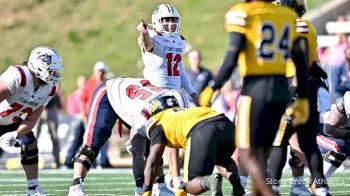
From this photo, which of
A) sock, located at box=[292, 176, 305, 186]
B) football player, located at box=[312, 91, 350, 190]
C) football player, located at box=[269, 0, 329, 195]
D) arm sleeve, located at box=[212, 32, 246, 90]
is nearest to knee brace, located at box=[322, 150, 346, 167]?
football player, located at box=[312, 91, 350, 190]

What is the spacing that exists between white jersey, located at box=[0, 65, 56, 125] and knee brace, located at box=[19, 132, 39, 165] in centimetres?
25

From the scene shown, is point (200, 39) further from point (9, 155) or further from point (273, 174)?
point (273, 174)

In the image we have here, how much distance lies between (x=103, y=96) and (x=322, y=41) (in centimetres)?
835

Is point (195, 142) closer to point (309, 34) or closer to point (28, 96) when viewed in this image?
point (309, 34)

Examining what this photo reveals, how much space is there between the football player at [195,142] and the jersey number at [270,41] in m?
0.98

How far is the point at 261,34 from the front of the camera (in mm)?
7848

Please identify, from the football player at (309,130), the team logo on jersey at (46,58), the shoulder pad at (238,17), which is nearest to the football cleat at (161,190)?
the football player at (309,130)

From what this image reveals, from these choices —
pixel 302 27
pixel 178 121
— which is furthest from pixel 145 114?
pixel 302 27

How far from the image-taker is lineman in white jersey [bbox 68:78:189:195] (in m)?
9.73

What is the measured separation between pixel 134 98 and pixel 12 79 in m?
1.11

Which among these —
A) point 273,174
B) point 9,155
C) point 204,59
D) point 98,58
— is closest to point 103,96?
point 273,174

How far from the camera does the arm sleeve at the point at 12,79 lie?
10.0 meters

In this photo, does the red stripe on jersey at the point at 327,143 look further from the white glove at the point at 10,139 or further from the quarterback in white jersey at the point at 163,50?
the white glove at the point at 10,139

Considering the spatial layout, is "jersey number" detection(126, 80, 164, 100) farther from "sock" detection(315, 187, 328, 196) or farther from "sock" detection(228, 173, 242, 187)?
"sock" detection(315, 187, 328, 196)
